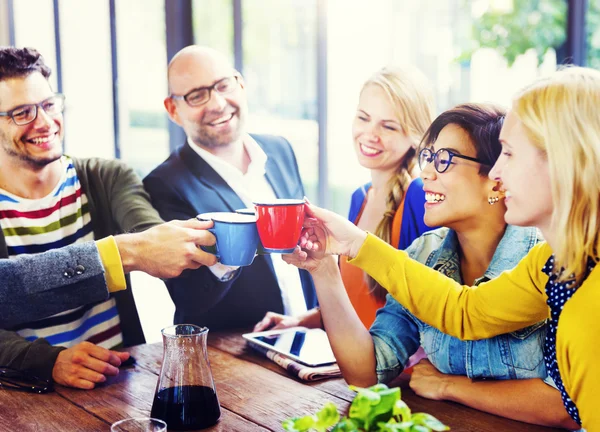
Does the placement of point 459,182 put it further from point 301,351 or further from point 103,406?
point 103,406

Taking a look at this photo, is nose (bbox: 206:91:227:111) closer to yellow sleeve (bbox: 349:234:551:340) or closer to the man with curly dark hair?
the man with curly dark hair

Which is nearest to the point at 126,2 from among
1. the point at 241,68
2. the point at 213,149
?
the point at 241,68

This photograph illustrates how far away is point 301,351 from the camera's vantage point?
173 centimetres

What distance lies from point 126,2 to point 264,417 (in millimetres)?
5353

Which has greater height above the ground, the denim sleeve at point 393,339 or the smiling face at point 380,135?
the smiling face at point 380,135

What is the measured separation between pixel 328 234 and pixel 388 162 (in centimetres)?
64

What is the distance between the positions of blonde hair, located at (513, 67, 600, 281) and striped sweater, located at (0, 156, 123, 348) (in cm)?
146

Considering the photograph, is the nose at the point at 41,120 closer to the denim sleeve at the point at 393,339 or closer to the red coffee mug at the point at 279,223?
the red coffee mug at the point at 279,223

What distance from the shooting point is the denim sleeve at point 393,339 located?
161 cm

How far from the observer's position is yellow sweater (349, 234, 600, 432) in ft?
3.74

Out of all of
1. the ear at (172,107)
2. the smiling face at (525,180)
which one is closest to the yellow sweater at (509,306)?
the smiling face at (525,180)

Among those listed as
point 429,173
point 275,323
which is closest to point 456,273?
point 429,173

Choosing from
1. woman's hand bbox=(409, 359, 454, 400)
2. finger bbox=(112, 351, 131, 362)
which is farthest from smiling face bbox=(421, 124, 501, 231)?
finger bbox=(112, 351, 131, 362)

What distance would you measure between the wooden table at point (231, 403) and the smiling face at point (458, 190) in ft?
1.34
